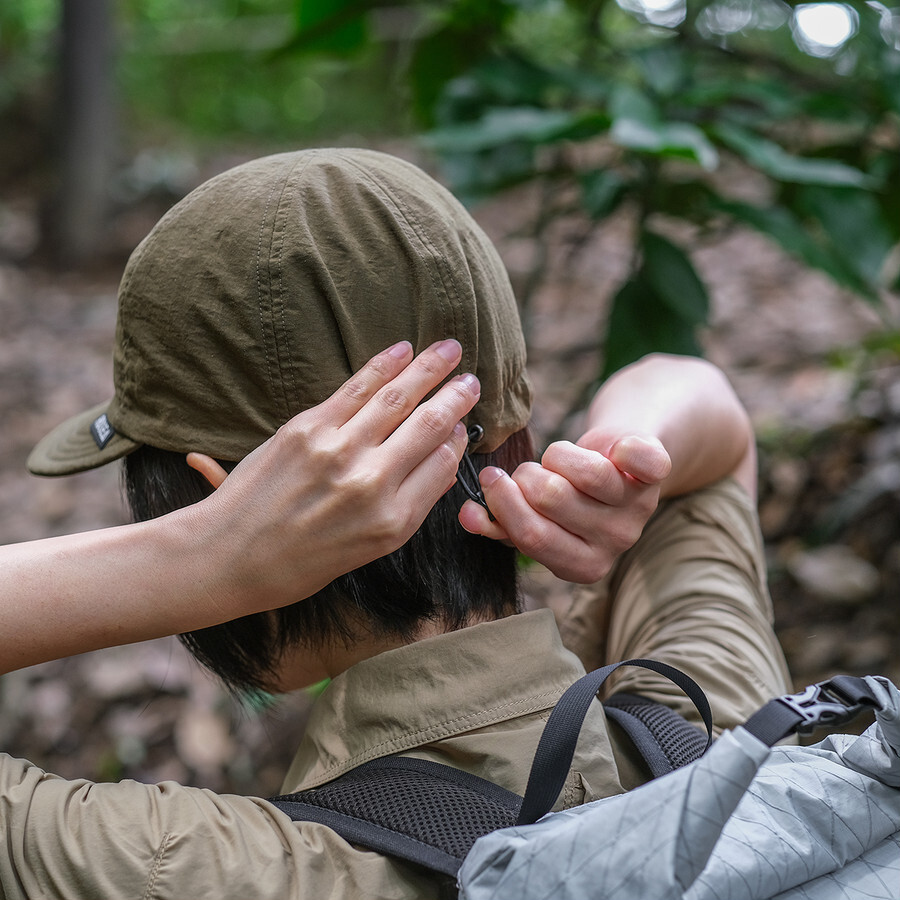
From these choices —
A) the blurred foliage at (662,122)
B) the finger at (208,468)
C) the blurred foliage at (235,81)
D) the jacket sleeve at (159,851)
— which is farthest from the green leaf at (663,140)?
the blurred foliage at (235,81)

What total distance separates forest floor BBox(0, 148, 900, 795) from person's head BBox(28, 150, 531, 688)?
17.1 inches

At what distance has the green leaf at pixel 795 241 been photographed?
194 cm

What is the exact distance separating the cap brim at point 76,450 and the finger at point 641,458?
21.8 inches

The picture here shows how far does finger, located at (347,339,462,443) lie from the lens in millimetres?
904

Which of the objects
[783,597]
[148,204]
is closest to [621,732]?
[783,597]

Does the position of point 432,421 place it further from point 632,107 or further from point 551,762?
point 632,107

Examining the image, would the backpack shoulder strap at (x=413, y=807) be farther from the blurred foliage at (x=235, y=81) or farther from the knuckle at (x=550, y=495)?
the blurred foliage at (x=235, y=81)

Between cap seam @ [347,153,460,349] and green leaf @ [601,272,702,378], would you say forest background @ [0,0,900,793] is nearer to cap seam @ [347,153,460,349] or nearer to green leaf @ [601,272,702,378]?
green leaf @ [601,272,702,378]

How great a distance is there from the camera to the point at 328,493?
2.88 feet

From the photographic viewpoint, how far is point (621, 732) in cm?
110

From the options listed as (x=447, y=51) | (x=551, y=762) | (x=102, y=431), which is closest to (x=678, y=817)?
(x=551, y=762)

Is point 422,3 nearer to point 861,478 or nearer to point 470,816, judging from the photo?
point 861,478

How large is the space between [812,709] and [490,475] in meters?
0.40

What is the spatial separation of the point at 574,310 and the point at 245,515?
11.0 ft
